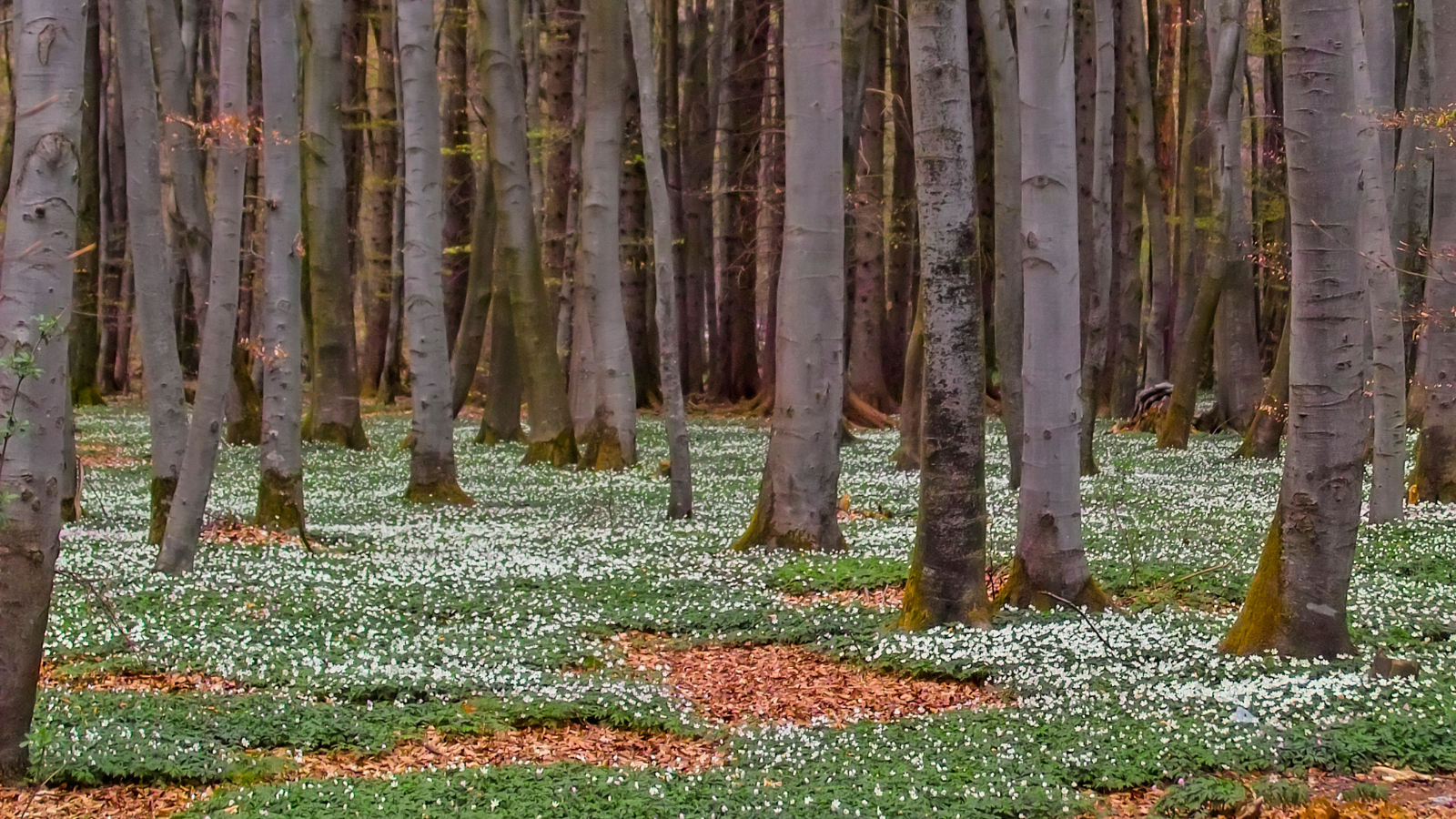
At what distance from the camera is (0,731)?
558 cm

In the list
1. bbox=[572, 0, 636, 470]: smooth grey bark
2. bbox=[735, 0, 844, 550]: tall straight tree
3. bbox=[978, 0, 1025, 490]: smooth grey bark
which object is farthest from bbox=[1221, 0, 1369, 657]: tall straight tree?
bbox=[572, 0, 636, 470]: smooth grey bark

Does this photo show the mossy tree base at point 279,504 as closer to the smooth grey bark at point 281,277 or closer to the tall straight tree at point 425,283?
the smooth grey bark at point 281,277

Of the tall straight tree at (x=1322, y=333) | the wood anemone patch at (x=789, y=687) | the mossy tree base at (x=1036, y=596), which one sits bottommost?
the wood anemone patch at (x=789, y=687)

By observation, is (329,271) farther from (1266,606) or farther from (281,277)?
(1266,606)

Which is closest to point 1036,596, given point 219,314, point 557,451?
point 219,314

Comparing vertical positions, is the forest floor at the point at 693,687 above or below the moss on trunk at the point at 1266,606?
below

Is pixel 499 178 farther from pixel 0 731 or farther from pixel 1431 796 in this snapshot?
pixel 1431 796

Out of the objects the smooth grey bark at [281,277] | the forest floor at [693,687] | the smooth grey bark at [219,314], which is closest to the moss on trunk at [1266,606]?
the forest floor at [693,687]

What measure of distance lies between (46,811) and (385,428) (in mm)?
22958

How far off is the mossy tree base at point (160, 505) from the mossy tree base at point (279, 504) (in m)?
1.18

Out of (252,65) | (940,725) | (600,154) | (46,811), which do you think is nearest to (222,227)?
(46,811)

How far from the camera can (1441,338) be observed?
1462 cm

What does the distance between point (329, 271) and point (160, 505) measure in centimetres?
1137

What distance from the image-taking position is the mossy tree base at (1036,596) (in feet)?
30.5
